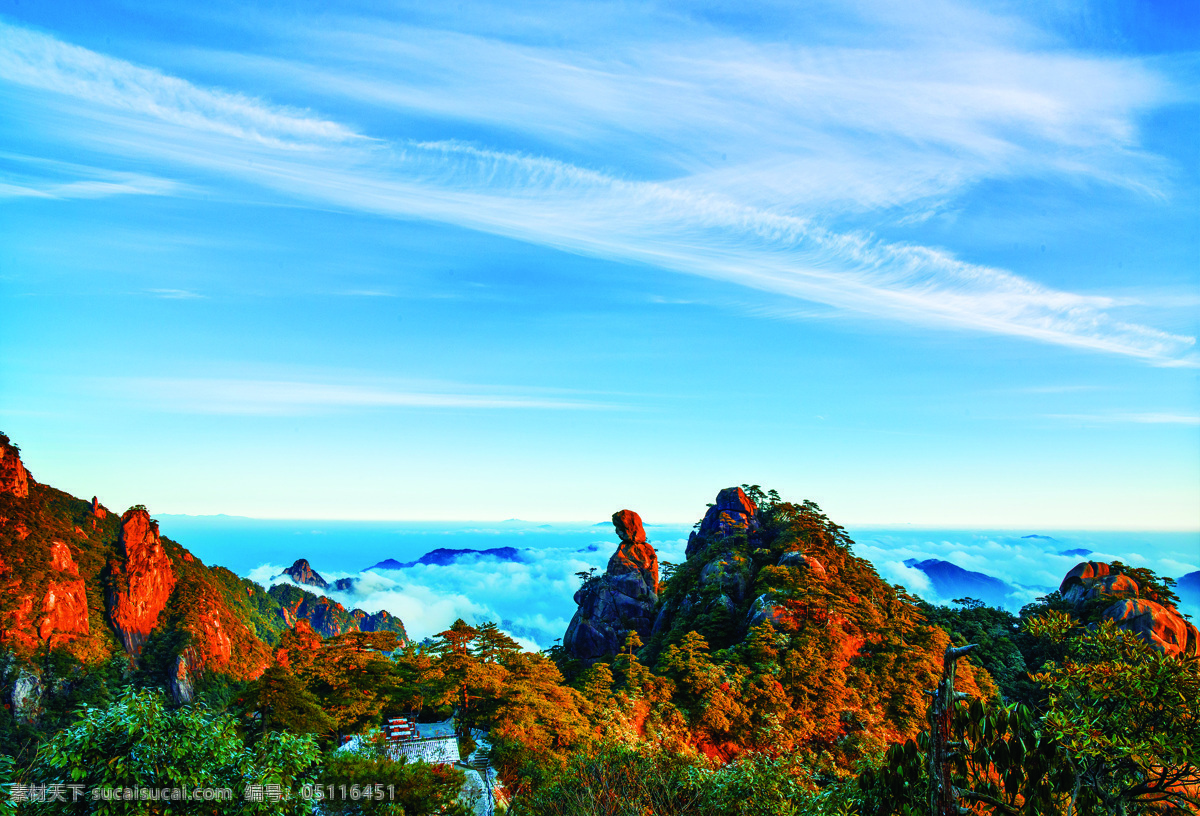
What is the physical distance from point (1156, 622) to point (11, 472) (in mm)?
131606


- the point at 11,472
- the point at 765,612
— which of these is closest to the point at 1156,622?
the point at 765,612

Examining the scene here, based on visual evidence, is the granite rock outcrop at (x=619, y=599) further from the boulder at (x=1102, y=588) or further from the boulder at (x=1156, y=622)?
the boulder at (x=1102, y=588)

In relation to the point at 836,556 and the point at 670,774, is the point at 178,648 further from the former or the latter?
the point at 670,774

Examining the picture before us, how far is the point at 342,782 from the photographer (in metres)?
15.7

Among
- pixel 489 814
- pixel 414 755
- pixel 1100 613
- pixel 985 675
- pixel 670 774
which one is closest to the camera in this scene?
pixel 670 774

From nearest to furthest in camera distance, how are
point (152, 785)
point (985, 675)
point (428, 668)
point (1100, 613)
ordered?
point (152, 785) < point (428, 668) < point (985, 675) < point (1100, 613)

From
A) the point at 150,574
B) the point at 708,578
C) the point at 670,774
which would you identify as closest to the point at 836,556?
the point at 708,578

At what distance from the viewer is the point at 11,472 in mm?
92812

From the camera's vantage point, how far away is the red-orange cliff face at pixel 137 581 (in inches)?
3568

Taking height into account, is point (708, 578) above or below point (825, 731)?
above

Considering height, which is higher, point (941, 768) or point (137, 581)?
point (941, 768)

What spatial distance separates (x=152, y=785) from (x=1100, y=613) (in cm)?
5129

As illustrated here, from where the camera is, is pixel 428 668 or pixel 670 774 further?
pixel 428 668

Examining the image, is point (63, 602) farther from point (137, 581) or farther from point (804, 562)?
point (804, 562)
